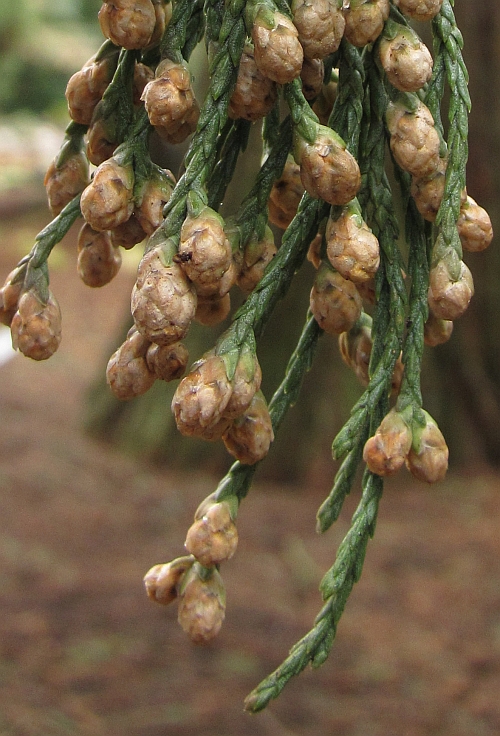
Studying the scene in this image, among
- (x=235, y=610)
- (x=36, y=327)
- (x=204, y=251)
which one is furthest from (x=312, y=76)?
(x=235, y=610)

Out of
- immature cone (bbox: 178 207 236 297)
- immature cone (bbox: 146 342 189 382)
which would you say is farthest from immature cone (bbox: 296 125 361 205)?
immature cone (bbox: 146 342 189 382)

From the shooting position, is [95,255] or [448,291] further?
[95,255]

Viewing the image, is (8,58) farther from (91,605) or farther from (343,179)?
(343,179)

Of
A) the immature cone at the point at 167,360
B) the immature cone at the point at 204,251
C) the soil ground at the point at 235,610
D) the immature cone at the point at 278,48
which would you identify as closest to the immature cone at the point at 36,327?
the immature cone at the point at 167,360

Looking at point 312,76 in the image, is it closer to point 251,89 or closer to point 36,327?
point 251,89

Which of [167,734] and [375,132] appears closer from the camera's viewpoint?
[375,132]

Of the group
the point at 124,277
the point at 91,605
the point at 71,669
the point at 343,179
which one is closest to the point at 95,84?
the point at 343,179
